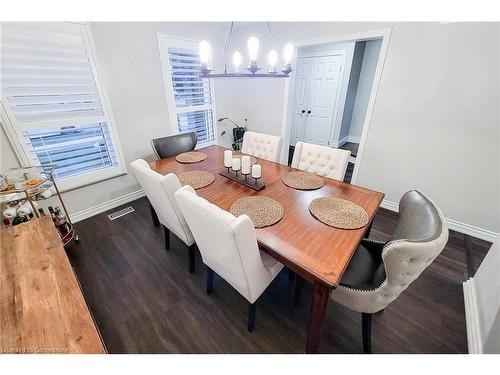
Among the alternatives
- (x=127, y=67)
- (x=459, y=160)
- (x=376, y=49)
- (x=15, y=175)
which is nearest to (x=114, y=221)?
(x=15, y=175)

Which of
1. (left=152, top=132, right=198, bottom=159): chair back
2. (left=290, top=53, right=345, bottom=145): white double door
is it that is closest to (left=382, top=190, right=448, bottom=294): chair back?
(left=152, top=132, right=198, bottom=159): chair back

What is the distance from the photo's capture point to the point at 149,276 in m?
1.76

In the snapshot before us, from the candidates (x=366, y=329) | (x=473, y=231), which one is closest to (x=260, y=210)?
(x=366, y=329)

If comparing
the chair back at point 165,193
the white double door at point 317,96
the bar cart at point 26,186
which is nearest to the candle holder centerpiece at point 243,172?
the chair back at point 165,193

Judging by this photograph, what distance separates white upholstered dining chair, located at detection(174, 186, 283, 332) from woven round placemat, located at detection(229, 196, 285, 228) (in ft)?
0.69

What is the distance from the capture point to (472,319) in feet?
4.45

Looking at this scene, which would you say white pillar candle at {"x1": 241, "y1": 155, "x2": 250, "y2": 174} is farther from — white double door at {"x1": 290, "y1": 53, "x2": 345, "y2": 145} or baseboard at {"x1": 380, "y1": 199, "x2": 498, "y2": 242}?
white double door at {"x1": 290, "y1": 53, "x2": 345, "y2": 145}

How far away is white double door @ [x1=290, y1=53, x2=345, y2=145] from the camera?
4.04m

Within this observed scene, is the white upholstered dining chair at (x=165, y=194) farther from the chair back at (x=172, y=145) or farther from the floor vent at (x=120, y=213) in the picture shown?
the floor vent at (x=120, y=213)

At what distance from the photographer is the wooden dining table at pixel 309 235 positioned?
0.94 metres

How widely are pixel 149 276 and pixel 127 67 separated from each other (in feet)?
7.70

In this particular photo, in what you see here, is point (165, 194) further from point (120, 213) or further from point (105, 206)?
point (105, 206)

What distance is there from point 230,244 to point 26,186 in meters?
1.77

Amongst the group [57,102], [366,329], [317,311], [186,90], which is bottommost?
[366,329]
